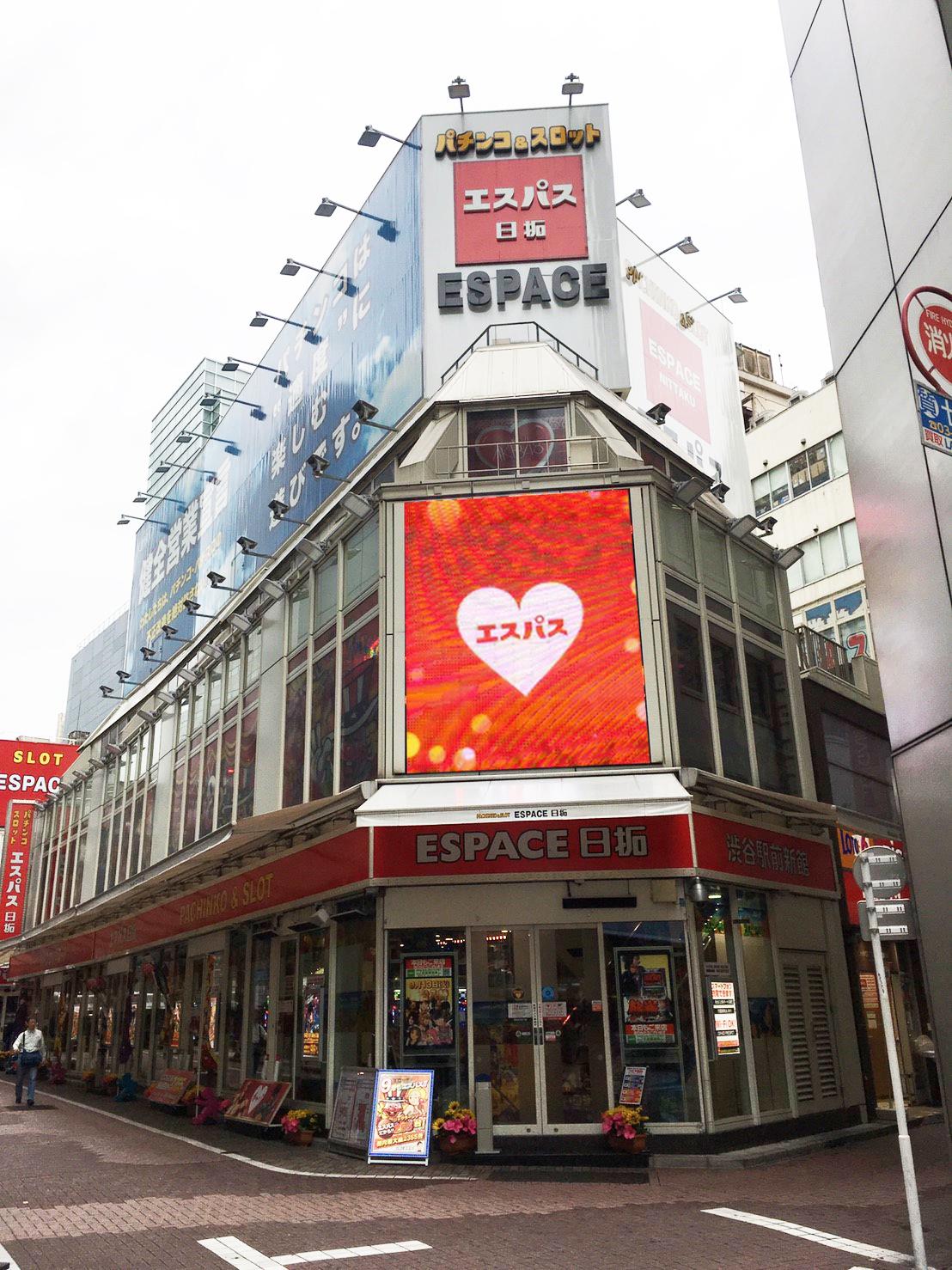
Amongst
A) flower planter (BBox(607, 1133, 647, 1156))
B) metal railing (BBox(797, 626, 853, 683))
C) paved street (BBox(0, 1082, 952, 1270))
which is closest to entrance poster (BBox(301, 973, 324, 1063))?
paved street (BBox(0, 1082, 952, 1270))

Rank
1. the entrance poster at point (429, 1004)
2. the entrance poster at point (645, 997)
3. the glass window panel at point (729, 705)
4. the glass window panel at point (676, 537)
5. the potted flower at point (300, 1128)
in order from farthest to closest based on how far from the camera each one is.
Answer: the glass window panel at point (729, 705) → the glass window panel at point (676, 537) → the potted flower at point (300, 1128) → the entrance poster at point (429, 1004) → the entrance poster at point (645, 997)

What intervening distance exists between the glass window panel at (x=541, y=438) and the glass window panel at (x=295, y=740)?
5.69 metres

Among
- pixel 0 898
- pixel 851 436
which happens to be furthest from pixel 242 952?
pixel 0 898

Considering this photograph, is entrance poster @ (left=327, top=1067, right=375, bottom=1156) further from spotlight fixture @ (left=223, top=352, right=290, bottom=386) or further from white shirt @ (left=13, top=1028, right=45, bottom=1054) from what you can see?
spotlight fixture @ (left=223, top=352, right=290, bottom=386)

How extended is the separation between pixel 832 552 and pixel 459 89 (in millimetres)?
24154

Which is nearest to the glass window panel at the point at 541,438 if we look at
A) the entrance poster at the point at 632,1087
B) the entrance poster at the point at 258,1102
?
the entrance poster at the point at 632,1087

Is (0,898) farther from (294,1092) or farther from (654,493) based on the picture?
(654,493)

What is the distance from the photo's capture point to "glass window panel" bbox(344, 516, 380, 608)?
1684 centimetres

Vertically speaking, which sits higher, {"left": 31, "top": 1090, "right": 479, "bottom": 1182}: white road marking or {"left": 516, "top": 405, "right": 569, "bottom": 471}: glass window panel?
{"left": 516, "top": 405, "right": 569, "bottom": 471}: glass window panel

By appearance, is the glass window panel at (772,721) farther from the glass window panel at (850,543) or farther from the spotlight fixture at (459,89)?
the glass window panel at (850,543)

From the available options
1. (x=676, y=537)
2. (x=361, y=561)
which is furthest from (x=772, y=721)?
(x=361, y=561)

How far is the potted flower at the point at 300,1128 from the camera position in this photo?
48.3 ft

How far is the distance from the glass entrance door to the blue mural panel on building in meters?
10.1

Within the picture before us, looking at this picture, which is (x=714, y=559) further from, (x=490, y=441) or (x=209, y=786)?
(x=209, y=786)
